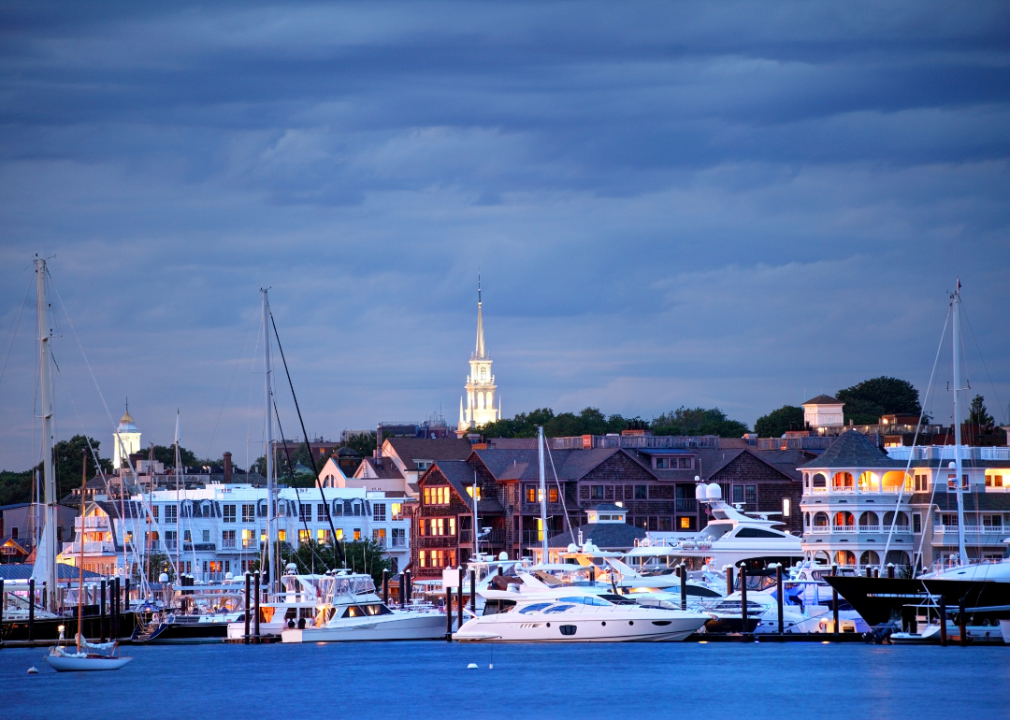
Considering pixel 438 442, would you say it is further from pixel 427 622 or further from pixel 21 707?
pixel 21 707

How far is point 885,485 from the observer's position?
373 feet

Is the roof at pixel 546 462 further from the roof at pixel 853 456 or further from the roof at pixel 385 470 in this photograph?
the roof at pixel 385 470

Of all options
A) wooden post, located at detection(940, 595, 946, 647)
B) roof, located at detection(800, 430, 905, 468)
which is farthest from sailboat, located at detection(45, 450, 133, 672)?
roof, located at detection(800, 430, 905, 468)

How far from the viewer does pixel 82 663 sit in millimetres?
78688

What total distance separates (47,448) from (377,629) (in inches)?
751

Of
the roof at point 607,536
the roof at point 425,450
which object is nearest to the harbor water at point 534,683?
the roof at point 607,536

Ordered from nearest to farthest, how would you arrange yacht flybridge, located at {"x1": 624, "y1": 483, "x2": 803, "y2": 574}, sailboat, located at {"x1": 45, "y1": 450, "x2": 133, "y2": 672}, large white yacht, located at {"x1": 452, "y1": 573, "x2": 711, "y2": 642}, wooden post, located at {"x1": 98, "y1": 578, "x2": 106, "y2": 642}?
sailboat, located at {"x1": 45, "y1": 450, "x2": 133, "y2": 672}, large white yacht, located at {"x1": 452, "y1": 573, "x2": 711, "y2": 642}, wooden post, located at {"x1": 98, "y1": 578, "x2": 106, "y2": 642}, yacht flybridge, located at {"x1": 624, "y1": 483, "x2": 803, "y2": 574}

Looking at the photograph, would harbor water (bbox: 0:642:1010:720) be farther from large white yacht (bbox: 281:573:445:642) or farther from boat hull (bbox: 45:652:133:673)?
large white yacht (bbox: 281:573:445:642)

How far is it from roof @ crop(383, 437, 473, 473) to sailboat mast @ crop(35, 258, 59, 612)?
75.7 metres

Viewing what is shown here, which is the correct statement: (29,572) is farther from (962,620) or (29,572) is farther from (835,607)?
(962,620)

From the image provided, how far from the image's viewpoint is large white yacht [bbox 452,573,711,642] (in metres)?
86.2

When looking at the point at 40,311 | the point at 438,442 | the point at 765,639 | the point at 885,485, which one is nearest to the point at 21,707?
the point at 40,311

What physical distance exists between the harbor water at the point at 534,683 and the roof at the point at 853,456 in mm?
24140

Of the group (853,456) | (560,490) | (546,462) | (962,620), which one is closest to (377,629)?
(962,620)
